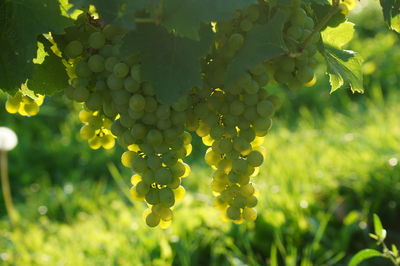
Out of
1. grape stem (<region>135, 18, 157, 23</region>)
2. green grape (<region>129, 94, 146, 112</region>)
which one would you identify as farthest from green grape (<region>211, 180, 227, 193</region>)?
grape stem (<region>135, 18, 157, 23</region>)

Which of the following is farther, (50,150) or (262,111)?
(50,150)

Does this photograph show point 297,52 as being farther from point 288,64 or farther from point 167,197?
point 167,197

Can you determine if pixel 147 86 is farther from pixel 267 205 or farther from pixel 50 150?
pixel 50 150

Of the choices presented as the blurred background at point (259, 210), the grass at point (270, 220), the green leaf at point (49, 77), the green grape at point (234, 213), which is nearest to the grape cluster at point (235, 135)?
the green grape at point (234, 213)

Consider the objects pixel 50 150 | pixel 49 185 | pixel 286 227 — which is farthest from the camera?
pixel 50 150

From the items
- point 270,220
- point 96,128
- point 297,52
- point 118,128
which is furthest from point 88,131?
point 270,220

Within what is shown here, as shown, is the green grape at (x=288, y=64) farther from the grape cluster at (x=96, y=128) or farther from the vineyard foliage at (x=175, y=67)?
the grape cluster at (x=96, y=128)

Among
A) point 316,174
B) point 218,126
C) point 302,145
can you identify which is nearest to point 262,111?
point 218,126
